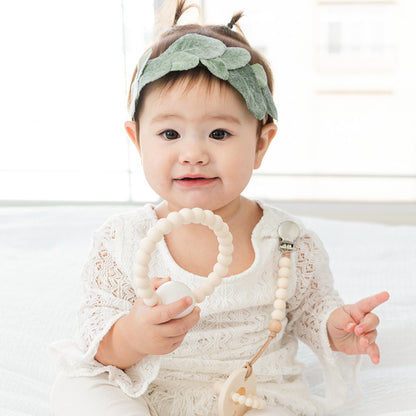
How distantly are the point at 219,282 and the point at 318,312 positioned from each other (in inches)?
10.9

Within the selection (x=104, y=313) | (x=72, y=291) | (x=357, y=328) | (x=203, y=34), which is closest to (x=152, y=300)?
(x=104, y=313)

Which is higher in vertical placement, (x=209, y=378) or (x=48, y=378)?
(x=209, y=378)

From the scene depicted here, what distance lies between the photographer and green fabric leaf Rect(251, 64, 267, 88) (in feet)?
2.85

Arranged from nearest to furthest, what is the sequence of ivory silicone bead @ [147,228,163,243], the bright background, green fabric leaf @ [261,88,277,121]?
ivory silicone bead @ [147,228,163,243], green fabric leaf @ [261,88,277,121], the bright background

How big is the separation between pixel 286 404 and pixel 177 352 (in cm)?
18

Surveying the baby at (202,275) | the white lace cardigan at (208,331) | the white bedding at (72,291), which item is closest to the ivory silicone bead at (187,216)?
the baby at (202,275)

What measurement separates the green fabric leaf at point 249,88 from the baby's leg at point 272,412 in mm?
414

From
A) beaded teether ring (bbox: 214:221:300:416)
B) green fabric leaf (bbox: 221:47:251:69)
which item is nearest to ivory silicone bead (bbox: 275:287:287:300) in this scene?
beaded teether ring (bbox: 214:221:300:416)

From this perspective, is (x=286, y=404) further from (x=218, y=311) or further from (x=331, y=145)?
(x=331, y=145)

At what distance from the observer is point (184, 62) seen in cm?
81

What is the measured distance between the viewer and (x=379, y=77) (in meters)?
3.23

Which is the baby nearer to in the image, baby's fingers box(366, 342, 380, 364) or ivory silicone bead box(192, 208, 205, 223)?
baby's fingers box(366, 342, 380, 364)

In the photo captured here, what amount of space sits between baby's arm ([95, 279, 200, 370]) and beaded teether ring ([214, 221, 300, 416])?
0.34 feet

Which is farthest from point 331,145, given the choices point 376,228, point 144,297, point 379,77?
point 144,297
